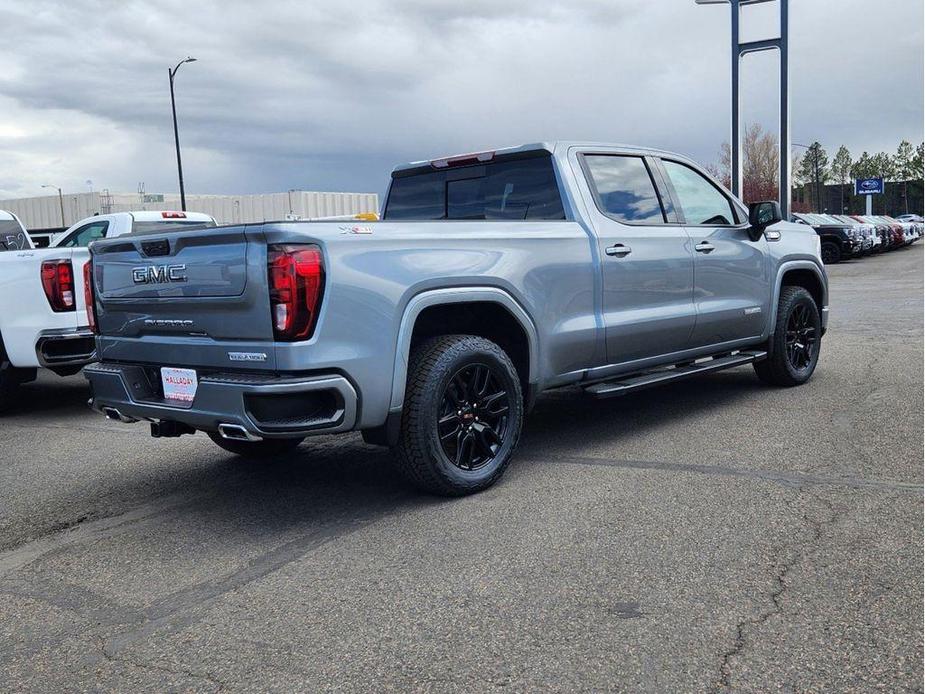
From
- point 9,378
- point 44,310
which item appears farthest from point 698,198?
point 9,378

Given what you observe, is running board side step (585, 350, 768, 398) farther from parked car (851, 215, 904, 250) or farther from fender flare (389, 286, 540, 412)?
parked car (851, 215, 904, 250)

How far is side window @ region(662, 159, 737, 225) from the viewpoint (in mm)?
6547

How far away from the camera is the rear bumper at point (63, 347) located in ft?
24.4

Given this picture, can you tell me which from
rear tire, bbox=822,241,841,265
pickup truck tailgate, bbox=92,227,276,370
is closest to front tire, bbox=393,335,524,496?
pickup truck tailgate, bbox=92,227,276,370

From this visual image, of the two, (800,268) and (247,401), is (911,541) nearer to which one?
(247,401)

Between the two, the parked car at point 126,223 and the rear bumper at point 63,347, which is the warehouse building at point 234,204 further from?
the rear bumper at point 63,347

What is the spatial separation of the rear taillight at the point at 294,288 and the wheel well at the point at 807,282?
16.0 ft

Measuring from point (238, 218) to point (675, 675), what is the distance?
165 ft

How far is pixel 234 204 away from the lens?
5256 centimetres

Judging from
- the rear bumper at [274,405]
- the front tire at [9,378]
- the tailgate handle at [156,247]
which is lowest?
the front tire at [9,378]

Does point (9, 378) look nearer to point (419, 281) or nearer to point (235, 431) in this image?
point (235, 431)

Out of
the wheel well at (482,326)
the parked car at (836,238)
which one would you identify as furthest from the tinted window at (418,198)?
the parked car at (836,238)

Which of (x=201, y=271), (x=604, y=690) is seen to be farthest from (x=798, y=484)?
(x=201, y=271)

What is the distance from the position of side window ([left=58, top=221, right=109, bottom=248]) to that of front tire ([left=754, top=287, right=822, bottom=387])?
8708 millimetres
